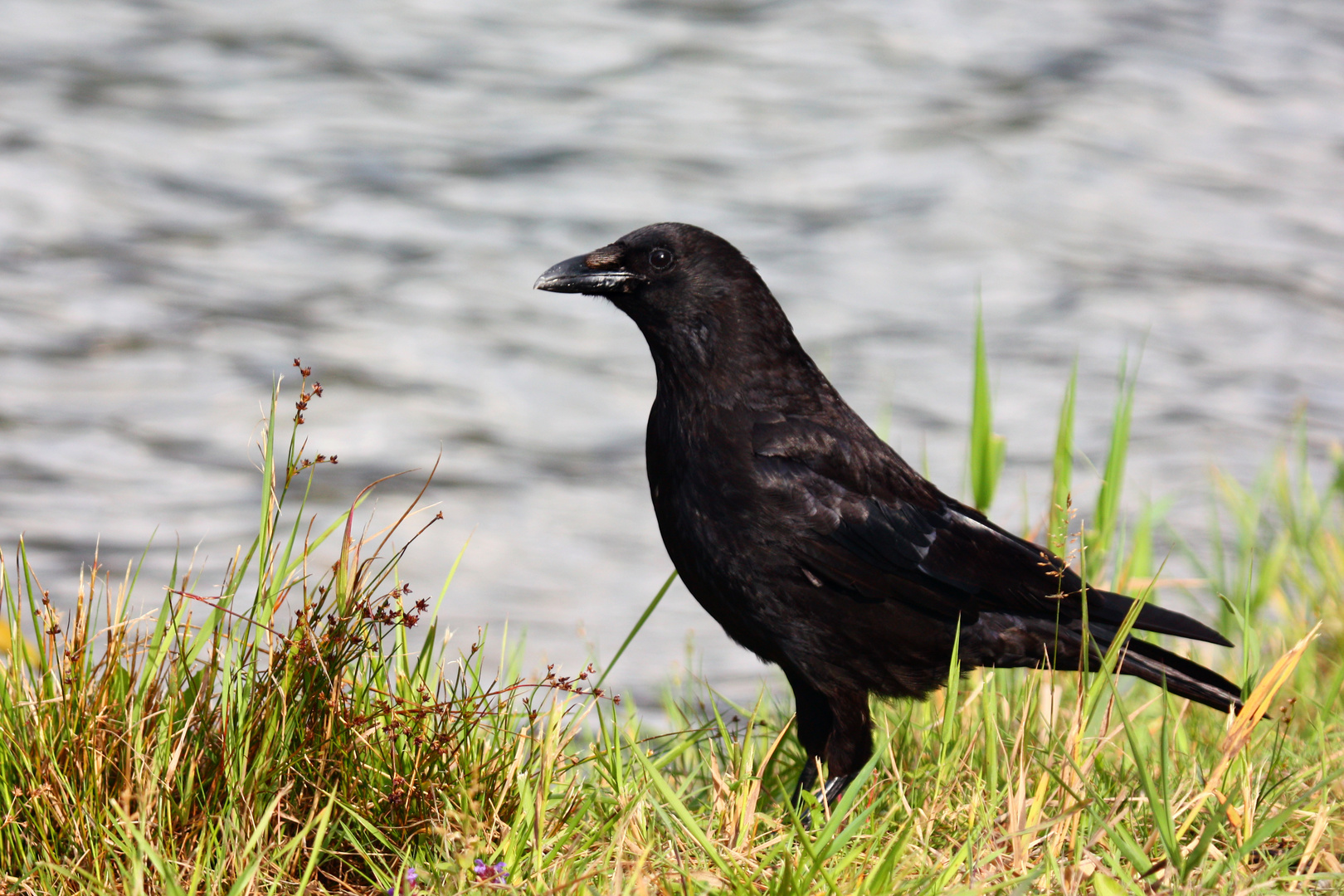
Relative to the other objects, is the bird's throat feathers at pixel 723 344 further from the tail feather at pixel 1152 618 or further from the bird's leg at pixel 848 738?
the tail feather at pixel 1152 618

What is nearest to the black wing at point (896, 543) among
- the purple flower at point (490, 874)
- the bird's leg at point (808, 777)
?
the bird's leg at point (808, 777)

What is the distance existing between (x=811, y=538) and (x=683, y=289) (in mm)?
749

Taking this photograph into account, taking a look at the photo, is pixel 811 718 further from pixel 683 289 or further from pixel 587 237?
pixel 587 237

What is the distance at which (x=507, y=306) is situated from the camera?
10.8 meters

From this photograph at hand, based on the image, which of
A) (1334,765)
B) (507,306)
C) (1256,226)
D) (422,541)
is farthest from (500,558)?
(1256,226)

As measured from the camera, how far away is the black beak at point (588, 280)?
350cm

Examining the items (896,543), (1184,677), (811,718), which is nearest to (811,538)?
(896,543)

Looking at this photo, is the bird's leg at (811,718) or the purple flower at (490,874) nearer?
the purple flower at (490,874)

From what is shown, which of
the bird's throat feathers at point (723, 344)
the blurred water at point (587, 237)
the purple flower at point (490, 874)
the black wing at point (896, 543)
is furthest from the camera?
the blurred water at point (587, 237)

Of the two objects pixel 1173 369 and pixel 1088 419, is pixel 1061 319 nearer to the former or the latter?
pixel 1173 369

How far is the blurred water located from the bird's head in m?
2.05

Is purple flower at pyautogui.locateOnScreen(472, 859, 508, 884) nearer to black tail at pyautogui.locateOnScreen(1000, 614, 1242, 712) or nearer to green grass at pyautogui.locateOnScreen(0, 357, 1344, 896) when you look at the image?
green grass at pyautogui.locateOnScreen(0, 357, 1344, 896)

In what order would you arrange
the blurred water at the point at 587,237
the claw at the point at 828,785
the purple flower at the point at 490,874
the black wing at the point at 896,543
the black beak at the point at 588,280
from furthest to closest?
the blurred water at the point at 587,237
the black beak at the point at 588,280
the black wing at the point at 896,543
the claw at the point at 828,785
the purple flower at the point at 490,874

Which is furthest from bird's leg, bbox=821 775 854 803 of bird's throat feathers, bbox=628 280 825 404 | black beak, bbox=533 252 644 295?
black beak, bbox=533 252 644 295
